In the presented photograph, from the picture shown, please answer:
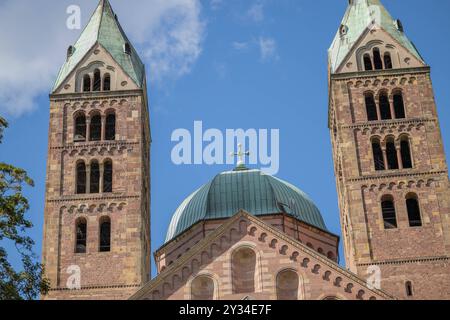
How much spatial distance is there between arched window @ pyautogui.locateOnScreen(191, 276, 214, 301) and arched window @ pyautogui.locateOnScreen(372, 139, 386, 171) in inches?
454

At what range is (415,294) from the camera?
39781 mm

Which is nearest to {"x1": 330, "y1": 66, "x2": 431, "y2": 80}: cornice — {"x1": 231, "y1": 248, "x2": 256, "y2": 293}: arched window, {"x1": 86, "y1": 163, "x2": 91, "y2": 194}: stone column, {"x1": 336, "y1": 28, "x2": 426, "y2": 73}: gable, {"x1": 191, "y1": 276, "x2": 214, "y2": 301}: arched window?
{"x1": 336, "y1": 28, "x2": 426, "y2": 73}: gable

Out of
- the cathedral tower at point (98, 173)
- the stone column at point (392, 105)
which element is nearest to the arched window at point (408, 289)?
the stone column at point (392, 105)

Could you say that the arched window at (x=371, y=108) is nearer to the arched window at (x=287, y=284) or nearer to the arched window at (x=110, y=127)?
the arched window at (x=287, y=284)

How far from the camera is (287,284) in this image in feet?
118

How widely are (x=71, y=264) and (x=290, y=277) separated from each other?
1061cm

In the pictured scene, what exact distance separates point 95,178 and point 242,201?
8.62 m

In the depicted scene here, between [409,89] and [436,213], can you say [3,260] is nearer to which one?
[436,213]

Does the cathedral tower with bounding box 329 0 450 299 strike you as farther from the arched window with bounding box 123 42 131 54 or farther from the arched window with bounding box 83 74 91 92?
the arched window with bounding box 83 74 91 92

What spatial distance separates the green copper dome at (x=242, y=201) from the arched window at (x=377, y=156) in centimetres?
635

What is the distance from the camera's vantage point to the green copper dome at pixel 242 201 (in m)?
48.4

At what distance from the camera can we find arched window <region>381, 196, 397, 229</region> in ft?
138
